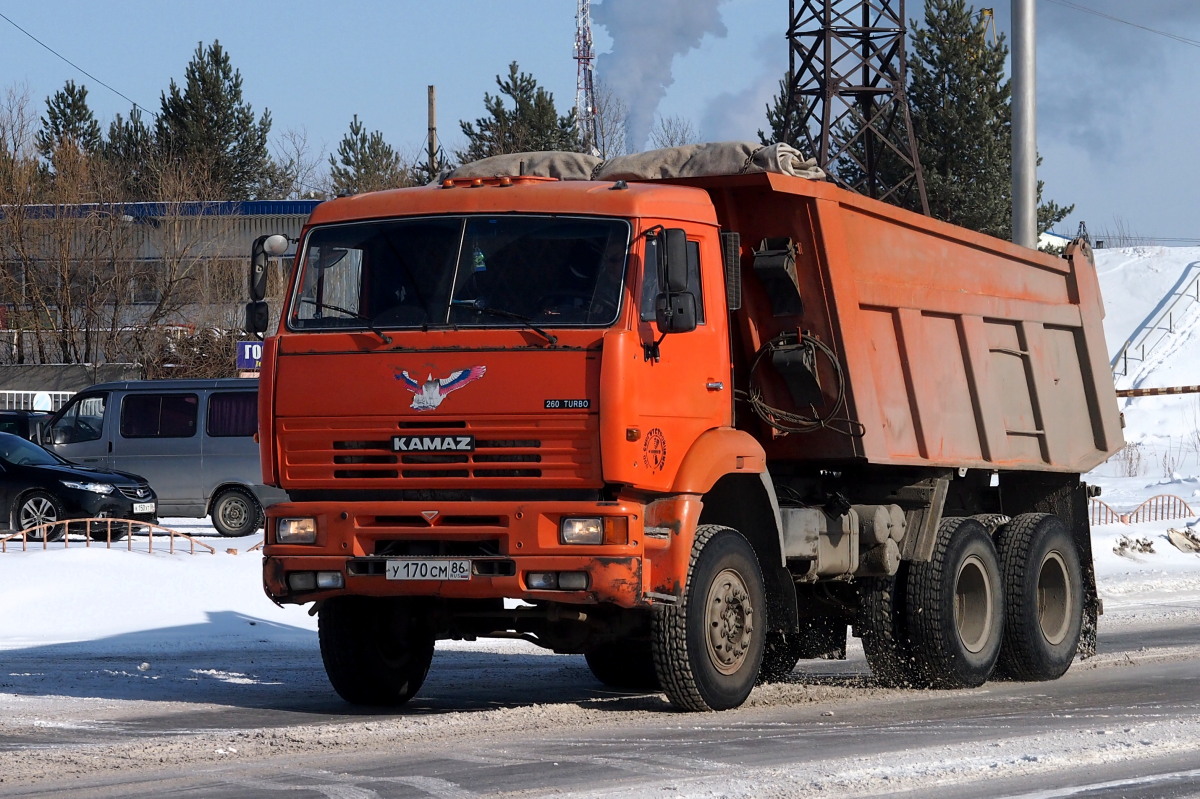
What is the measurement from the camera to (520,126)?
2226 inches

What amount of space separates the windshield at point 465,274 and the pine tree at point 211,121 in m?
49.4

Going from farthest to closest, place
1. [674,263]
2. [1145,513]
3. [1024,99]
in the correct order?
1. [1145,513]
2. [1024,99]
3. [674,263]

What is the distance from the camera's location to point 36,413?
2673 centimetres

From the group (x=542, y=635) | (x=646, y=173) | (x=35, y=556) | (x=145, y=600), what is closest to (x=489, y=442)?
(x=542, y=635)

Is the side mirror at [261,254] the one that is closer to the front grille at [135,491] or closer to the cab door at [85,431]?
the front grille at [135,491]

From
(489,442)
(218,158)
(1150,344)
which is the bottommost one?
(489,442)

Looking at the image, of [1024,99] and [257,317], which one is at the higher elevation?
[1024,99]

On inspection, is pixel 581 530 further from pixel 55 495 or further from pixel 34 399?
pixel 34 399

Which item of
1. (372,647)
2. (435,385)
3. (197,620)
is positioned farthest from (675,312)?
(197,620)

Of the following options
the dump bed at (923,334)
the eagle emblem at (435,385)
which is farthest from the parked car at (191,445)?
the eagle emblem at (435,385)

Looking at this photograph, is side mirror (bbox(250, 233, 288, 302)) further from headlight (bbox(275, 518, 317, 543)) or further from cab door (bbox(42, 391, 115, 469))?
cab door (bbox(42, 391, 115, 469))

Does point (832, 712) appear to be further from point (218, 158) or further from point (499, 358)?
point (218, 158)

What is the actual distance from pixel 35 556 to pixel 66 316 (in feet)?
95.5

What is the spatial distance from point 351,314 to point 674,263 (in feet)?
5.67
